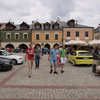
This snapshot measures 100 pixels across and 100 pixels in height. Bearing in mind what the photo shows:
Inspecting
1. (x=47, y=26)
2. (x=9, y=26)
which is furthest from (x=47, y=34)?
(x=9, y=26)

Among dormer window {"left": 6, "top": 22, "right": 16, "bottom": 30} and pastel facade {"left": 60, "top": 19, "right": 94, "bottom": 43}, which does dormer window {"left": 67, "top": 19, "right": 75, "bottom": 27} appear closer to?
pastel facade {"left": 60, "top": 19, "right": 94, "bottom": 43}

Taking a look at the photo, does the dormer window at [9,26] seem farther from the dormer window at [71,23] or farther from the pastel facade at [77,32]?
the dormer window at [71,23]

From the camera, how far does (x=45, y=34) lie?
116 feet

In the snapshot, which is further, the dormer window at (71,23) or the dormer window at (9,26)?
the dormer window at (9,26)

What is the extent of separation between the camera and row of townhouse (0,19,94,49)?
34.3m

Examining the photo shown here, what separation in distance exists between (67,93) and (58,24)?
1270 inches

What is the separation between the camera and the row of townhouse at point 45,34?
34312 millimetres

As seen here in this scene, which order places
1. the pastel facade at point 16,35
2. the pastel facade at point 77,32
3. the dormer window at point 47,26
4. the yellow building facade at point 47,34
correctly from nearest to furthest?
the pastel facade at point 77,32 → the yellow building facade at point 47,34 → the dormer window at point 47,26 → the pastel facade at point 16,35

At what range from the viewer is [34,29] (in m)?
35.6

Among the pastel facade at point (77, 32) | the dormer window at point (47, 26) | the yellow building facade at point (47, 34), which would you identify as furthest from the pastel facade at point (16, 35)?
the pastel facade at point (77, 32)

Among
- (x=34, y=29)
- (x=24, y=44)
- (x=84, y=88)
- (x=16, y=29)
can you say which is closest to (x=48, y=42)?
(x=34, y=29)

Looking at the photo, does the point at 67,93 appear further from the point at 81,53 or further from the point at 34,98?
the point at 81,53

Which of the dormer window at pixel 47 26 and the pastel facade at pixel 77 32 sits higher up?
the dormer window at pixel 47 26

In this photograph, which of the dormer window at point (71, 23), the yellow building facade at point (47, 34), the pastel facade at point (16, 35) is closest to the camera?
the dormer window at point (71, 23)
